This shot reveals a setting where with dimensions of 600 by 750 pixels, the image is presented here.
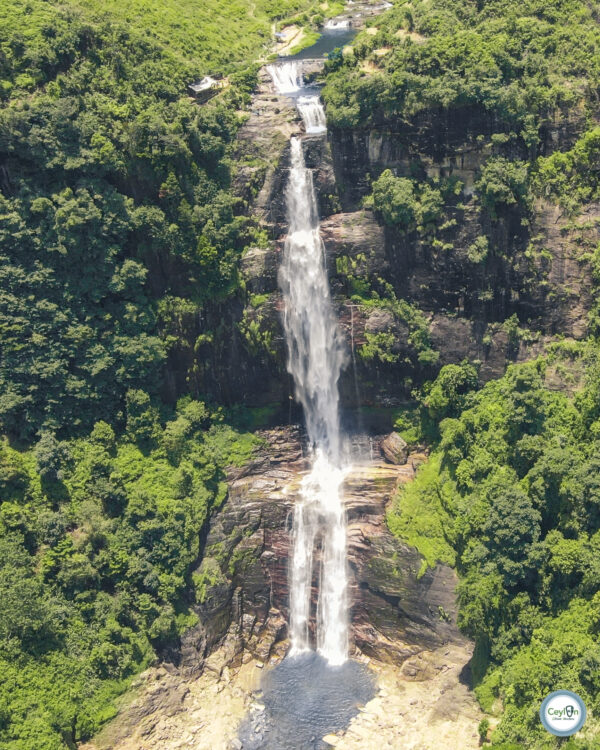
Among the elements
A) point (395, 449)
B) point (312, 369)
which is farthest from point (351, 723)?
point (312, 369)

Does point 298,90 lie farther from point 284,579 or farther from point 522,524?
point 522,524

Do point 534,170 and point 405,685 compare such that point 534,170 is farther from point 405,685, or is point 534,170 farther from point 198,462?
point 405,685

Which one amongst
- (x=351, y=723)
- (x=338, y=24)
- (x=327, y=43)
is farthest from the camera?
(x=338, y=24)

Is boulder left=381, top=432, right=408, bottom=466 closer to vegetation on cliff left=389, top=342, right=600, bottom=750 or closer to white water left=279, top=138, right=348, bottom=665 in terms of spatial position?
vegetation on cliff left=389, top=342, right=600, bottom=750

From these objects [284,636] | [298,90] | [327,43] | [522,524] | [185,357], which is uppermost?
[327,43]

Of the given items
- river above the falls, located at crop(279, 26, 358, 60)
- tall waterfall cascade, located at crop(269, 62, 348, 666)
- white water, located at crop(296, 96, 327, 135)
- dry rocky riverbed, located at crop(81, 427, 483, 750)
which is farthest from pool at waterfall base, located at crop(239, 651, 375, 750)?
river above the falls, located at crop(279, 26, 358, 60)

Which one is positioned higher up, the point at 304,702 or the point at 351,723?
the point at 304,702

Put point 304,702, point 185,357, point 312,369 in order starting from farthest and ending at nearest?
point 312,369, point 185,357, point 304,702

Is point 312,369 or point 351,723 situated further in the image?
point 312,369
